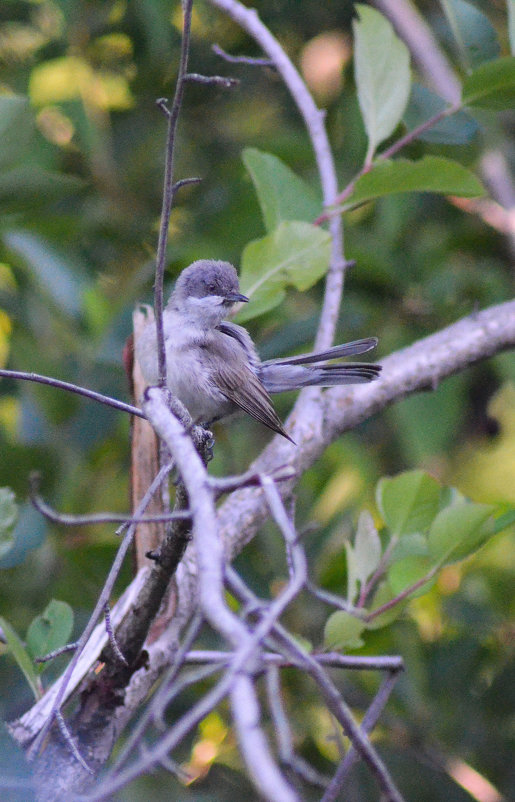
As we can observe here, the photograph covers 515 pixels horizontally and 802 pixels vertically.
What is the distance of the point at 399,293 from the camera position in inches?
170

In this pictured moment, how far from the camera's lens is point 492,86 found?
289 centimetres

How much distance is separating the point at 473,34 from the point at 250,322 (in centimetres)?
154

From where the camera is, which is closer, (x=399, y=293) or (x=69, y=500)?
(x=69, y=500)

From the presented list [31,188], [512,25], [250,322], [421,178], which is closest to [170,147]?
[421,178]

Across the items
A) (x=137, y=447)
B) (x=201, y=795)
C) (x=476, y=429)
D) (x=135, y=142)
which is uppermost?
(x=135, y=142)

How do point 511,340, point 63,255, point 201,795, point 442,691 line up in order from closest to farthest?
point 201,795 → point 511,340 → point 442,691 → point 63,255

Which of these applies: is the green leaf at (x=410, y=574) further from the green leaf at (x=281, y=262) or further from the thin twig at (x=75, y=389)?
the green leaf at (x=281, y=262)

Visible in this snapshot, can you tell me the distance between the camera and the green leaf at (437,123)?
3186 mm

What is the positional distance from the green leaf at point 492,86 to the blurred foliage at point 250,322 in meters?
0.23

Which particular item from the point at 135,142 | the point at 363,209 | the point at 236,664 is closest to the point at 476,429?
the point at 363,209

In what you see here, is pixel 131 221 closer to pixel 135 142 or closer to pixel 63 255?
pixel 135 142

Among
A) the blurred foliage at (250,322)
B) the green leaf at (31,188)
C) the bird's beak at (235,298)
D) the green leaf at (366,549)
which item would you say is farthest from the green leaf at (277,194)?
the green leaf at (366,549)

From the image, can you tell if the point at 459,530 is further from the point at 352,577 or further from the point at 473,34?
the point at 473,34

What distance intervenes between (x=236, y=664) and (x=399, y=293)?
3.61 meters
